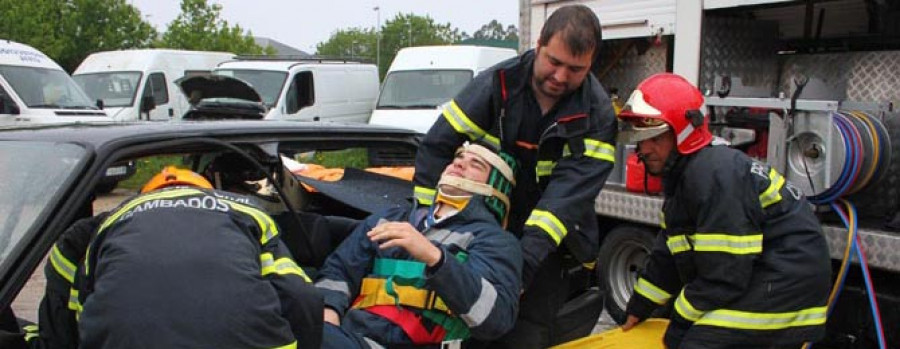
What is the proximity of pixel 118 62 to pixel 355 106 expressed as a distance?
174 inches

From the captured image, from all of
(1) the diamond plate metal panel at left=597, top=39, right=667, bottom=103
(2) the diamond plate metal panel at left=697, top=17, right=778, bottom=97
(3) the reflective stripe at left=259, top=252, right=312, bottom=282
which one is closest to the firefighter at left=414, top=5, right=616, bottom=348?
(3) the reflective stripe at left=259, top=252, right=312, bottom=282

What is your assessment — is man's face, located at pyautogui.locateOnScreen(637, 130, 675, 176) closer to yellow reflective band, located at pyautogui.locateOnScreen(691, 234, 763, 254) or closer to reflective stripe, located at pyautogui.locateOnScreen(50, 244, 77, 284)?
yellow reflective band, located at pyautogui.locateOnScreen(691, 234, 763, 254)

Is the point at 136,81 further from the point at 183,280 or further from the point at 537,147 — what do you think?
the point at 183,280

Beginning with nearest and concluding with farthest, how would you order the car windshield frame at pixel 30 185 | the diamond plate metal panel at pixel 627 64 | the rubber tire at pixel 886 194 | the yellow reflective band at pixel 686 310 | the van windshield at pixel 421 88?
the car windshield frame at pixel 30 185 < the yellow reflective band at pixel 686 310 < the rubber tire at pixel 886 194 < the diamond plate metal panel at pixel 627 64 < the van windshield at pixel 421 88

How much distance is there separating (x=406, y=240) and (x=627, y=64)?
448cm

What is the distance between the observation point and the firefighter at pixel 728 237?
281cm

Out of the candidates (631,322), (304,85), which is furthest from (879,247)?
(304,85)

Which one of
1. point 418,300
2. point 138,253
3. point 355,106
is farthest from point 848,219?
point 355,106

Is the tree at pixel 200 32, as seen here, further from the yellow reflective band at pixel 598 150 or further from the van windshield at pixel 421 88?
the yellow reflective band at pixel 598 150

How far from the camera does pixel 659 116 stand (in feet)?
9.58

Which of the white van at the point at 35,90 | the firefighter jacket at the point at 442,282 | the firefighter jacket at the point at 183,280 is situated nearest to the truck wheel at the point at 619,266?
the firefighter jacket at the point at 442,282

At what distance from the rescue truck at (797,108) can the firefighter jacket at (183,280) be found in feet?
8.79

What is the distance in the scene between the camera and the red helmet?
293 centimetres

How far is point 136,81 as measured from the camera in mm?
14539
